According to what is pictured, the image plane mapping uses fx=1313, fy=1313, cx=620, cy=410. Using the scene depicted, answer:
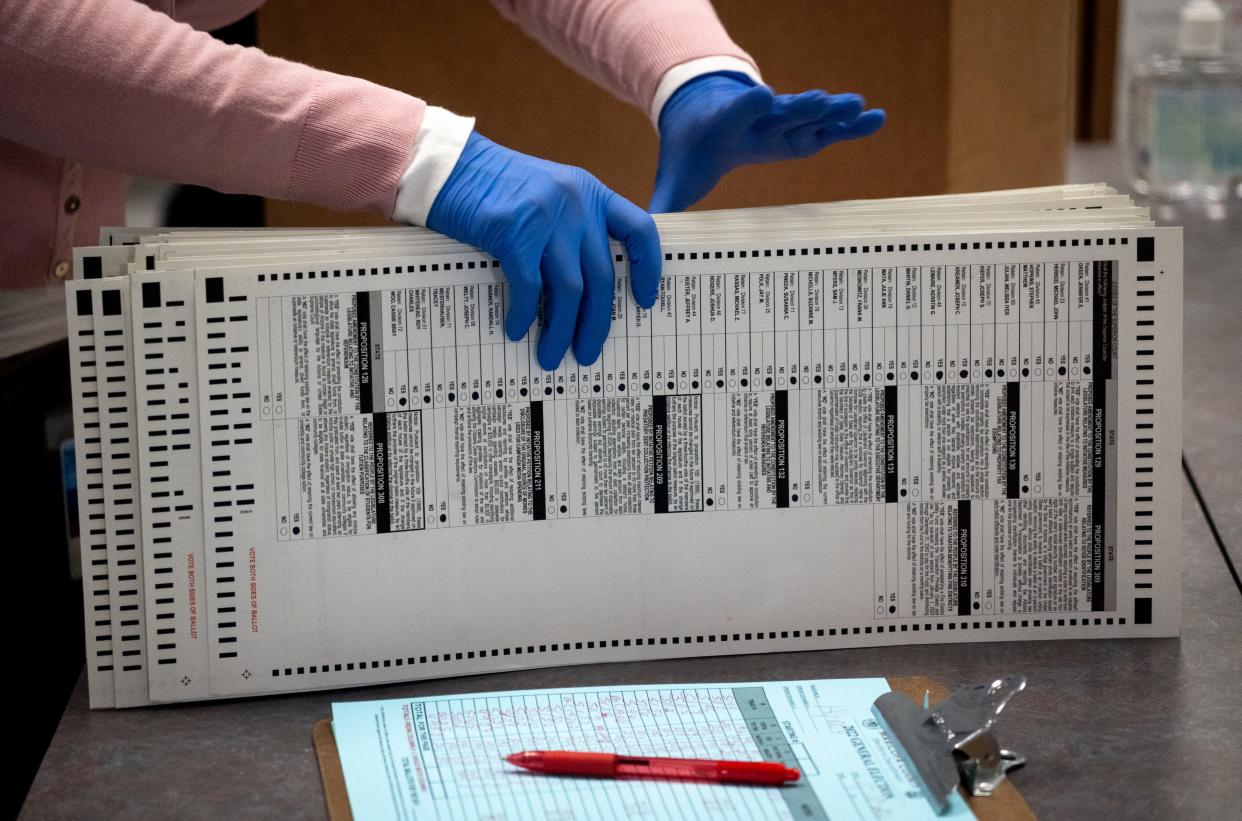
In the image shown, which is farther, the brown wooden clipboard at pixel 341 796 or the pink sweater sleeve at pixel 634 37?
the pink sweater sleeve at pixel 634 37

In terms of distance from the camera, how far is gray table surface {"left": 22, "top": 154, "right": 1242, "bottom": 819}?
0.67m

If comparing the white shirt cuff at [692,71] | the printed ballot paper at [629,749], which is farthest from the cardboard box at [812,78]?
the printed ballot paper at [629,749]

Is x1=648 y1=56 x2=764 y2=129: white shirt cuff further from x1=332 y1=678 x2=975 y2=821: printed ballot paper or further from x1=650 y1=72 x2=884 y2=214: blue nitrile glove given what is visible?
x1=332 y1=678 x2=975 y2=821: printed ballot paper

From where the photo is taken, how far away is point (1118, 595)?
831 mm

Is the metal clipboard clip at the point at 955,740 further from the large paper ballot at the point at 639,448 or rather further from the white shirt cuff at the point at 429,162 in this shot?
the white shirt cuff at the point at 429,162

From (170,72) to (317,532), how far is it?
30 centimetres

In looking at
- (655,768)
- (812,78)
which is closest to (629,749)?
(655,768)

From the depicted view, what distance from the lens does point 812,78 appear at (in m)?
1.49

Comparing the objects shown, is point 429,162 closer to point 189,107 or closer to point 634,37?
point 189,107

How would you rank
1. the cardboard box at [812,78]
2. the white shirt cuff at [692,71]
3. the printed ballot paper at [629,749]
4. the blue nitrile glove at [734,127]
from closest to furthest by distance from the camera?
the printed ballot paper at [629,749], the blue nitrile glove at [734,127], the white shirt cuff at [692,71], the cardboard box at [812,78]

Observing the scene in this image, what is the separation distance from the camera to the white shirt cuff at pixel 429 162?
0.82 meters

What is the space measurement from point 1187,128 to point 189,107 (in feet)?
5.06

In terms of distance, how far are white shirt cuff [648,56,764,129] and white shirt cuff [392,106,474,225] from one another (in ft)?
0.90

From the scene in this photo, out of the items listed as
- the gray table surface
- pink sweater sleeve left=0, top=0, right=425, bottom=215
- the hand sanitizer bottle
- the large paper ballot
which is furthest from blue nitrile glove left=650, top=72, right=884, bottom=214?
the hand sanitizer bottle
